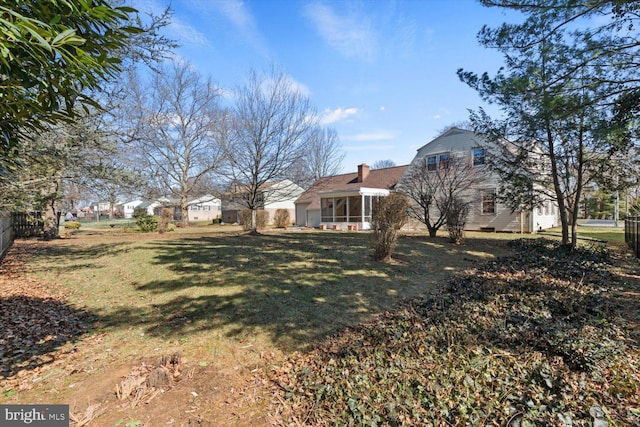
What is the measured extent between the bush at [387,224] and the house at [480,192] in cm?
1021

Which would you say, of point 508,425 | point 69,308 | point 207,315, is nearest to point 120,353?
point 207,315

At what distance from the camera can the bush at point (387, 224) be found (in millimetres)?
7883

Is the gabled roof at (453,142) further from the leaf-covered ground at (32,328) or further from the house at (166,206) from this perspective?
the leaf-covered ground at (32,328)

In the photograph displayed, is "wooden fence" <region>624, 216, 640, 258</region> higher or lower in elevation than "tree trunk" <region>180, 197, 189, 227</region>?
lower

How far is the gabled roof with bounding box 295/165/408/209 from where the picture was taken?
77.6 feet

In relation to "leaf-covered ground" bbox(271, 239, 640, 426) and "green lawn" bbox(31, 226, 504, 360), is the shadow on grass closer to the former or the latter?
"green lawn" bbox(31, 226, 504, 360)

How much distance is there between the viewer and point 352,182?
2598cm

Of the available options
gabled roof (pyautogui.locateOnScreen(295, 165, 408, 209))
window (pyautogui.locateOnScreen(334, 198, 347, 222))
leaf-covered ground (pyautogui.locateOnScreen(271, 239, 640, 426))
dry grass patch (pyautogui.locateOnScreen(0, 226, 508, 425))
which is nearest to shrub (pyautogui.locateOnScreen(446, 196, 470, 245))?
dry grass patch (pyautogui.locateOnScreen(0, 226, 508, 425))

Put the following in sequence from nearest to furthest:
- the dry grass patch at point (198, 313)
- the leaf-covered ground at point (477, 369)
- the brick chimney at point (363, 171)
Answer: the leaf-covered ground at point (477, 369)
the dry grass patch at point (198, 313)
the brick chimney at point (363, 171)

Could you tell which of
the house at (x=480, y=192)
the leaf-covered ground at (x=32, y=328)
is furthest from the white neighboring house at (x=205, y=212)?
the leaf-covered ground at (x=32, y=328)

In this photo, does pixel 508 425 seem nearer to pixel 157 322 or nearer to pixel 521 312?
pixel 521 312

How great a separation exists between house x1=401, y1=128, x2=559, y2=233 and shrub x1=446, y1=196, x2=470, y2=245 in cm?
553

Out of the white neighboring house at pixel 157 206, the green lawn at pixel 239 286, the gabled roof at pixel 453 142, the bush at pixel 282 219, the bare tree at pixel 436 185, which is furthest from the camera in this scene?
the white neighboring house at pixel 157 206

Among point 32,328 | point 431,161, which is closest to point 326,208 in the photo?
point 431,161
